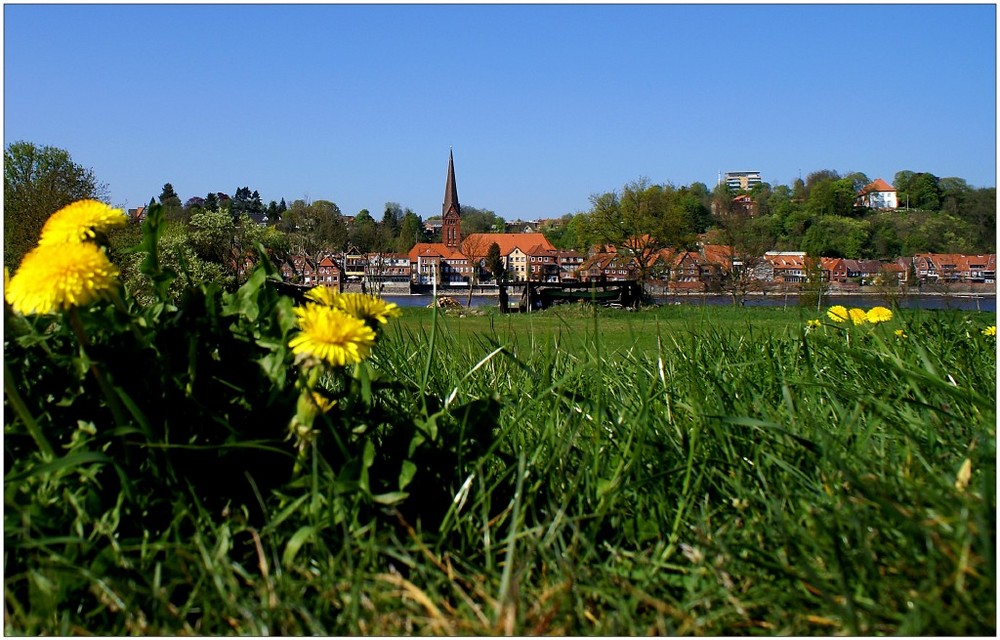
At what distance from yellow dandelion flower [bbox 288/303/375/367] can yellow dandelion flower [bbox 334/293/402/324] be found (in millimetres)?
131

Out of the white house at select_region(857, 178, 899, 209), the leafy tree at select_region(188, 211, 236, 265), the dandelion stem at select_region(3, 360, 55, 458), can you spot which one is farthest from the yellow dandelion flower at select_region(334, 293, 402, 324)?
the white house at select_region(857, 178, 899, 209)

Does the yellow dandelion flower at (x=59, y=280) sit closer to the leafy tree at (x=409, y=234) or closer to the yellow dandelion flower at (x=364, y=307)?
the yellow dandelion flower at (x=364, y=307)

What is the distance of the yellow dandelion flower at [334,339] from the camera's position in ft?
4.40

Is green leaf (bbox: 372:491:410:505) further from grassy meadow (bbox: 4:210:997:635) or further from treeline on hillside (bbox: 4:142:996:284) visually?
treeline on hillside (bbox: 4:142:996:284)

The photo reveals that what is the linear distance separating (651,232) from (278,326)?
136 feet

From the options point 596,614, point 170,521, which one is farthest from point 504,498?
point 170,521

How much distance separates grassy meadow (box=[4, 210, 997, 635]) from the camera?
1.23 meters

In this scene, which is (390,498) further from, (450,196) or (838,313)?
(450,196)

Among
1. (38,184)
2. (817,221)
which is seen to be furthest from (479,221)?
(38,184)

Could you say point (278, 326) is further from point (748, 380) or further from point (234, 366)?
point (748, 380)

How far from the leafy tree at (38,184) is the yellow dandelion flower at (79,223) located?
23.9 metres

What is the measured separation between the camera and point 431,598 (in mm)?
1305

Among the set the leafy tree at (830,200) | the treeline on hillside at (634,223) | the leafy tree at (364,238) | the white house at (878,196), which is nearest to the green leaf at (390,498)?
the treeline on hillside at (634,223)

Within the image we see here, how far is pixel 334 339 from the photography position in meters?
1.35
